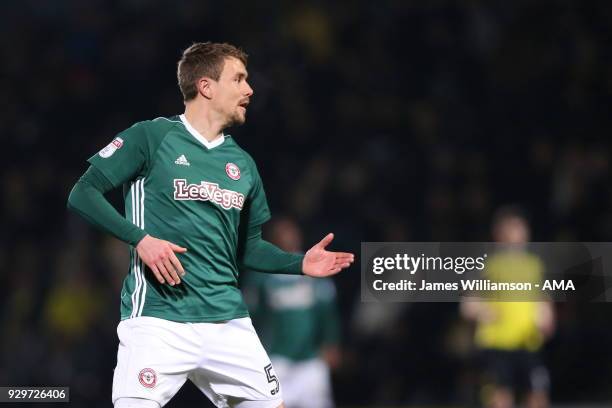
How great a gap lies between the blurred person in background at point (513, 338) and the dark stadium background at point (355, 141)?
67 centimetres

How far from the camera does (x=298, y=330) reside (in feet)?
30.8

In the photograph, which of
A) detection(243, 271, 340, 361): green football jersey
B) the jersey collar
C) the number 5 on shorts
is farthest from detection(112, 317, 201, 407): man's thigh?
detection(243, 271, 340, 361): green football jersey

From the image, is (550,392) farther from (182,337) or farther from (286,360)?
(182,337)

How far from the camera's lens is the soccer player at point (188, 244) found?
14.2 ft

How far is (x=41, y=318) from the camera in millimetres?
10539

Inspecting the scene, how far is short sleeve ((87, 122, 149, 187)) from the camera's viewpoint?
439 centimetres

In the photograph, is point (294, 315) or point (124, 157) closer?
point (124, 157)

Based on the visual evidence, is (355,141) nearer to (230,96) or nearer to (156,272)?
(230,96)

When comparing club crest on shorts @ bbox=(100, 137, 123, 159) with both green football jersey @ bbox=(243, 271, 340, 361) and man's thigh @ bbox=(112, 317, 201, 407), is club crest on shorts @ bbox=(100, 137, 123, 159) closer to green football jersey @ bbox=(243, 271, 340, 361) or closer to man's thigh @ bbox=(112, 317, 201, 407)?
man's thigh @ bbox=(112, 317, 201, 407)

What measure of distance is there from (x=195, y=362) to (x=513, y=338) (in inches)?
213

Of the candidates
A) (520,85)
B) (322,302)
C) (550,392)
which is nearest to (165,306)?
(322,302)

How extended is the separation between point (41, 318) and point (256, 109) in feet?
9.44
